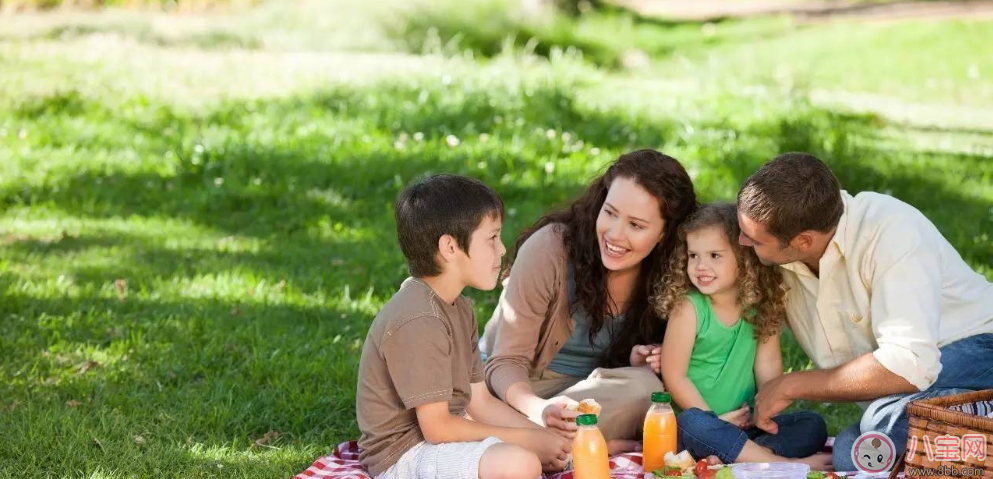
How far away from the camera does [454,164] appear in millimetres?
7434

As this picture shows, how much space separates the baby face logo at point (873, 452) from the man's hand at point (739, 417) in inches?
18.0

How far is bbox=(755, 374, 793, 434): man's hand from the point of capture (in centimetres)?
393

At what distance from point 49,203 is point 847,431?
5.01 metres

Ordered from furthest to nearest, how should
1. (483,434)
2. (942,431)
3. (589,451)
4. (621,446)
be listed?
(621,446)
(483,434)
(589,451)
(942,431)

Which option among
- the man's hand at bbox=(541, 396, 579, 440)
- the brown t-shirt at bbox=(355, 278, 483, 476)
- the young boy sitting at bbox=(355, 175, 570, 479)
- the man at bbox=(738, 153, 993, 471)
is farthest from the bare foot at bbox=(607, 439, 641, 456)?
the brown t-shirt at bbox=(355, 278, 483, 476)

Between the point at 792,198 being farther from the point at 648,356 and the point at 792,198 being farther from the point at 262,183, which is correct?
the point at 262,183

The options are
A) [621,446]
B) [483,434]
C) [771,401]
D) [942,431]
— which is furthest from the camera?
[621,446]

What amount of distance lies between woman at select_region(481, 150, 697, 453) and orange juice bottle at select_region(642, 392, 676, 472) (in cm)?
22

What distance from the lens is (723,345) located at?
4.15 meters

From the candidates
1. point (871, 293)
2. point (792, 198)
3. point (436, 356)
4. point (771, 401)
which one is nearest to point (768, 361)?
point (771, 401)

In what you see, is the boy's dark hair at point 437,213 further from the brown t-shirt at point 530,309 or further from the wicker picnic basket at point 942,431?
the wicker picnic basket at point 942,431

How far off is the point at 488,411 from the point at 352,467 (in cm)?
49

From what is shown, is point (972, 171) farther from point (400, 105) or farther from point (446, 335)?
point (446, 335)

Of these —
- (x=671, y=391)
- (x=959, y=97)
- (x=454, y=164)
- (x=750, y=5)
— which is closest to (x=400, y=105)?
(x=454, y=164)
